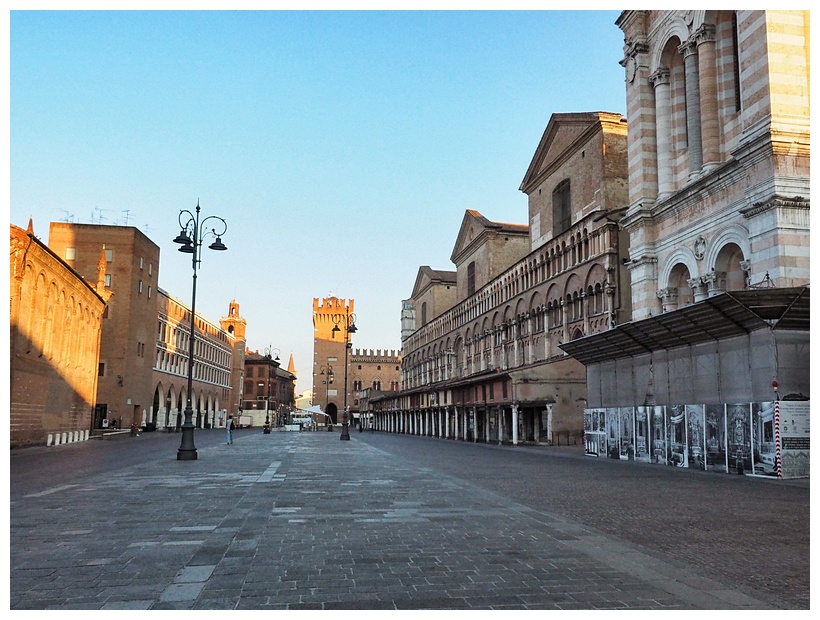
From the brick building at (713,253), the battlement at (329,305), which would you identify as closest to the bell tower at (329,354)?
the battlement at (329,305)

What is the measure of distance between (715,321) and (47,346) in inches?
1164

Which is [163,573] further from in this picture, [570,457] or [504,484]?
[570,457]

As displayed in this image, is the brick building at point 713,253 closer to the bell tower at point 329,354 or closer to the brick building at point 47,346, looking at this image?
the brick building at point 47,346

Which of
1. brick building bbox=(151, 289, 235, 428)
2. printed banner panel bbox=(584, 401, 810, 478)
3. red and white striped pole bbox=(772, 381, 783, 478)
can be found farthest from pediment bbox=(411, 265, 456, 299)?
red and white striped pole bbox=(772, 381, 783, 478)

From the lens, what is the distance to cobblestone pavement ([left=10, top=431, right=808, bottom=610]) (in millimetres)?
5609

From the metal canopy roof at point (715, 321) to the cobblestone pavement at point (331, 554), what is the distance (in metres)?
6.16

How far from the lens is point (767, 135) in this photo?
2130 centimetres

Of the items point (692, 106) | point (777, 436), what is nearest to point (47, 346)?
point (692, 106)

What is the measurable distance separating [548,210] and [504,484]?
119ft

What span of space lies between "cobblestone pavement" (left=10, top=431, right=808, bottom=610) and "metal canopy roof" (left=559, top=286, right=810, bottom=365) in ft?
20.2

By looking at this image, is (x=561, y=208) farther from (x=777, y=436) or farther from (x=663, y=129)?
(x=777, y=436)

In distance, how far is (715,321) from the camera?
2045 cm

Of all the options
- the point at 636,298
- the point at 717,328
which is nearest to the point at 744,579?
the point at 717,328

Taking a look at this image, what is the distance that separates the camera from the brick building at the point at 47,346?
95.6 feet
